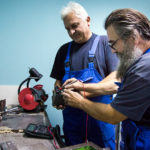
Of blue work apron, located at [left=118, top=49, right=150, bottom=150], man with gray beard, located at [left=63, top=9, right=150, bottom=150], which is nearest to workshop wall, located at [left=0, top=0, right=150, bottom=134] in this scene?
man with gray beard, located at [left=63, top=9, right=150, bottom=150]

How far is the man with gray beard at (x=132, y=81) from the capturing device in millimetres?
625


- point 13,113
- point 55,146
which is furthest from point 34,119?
point 55,146

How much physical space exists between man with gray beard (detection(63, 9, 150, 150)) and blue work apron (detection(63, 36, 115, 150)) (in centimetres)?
34

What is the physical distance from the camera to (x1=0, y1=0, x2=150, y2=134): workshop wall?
199 cm

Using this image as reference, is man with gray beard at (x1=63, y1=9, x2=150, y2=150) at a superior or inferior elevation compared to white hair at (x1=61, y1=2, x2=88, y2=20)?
inferior

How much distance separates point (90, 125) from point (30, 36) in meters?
1.39

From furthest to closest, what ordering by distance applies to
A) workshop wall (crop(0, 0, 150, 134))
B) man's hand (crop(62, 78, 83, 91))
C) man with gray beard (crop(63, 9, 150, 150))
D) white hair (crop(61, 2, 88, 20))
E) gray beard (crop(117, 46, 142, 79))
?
workshop wall (crop(0, 0, 150, 134)) < white hair (crop(61, 2, 88, 20)) < man's hand (crop(62, 78, 83, 91)) < gray beard (crop(117, 46, 142, 79)) < man with gray beard (crop(63, 9, 150, 150))

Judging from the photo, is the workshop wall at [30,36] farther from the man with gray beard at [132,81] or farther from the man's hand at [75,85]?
the man with gray beard at [132,81]

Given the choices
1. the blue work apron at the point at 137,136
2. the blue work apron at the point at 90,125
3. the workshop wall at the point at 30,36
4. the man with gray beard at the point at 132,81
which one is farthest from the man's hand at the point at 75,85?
the workshop wall at the point at 30,36

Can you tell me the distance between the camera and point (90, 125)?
1.15m

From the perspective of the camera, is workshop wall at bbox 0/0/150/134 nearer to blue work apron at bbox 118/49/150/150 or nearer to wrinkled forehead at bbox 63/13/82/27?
wrinkled forehead at bbox 63/13/82/27

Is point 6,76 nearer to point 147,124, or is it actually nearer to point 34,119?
point 34,119

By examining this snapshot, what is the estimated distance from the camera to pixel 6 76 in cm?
204

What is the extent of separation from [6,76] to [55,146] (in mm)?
1434
